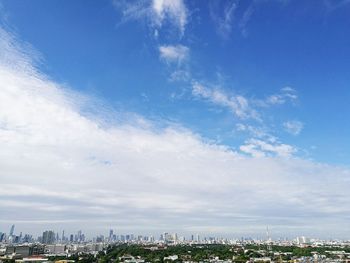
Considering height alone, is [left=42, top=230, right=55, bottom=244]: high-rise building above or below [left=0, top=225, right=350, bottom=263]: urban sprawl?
above

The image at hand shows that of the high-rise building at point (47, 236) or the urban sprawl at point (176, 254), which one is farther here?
the high-rise building at point (47, 236)

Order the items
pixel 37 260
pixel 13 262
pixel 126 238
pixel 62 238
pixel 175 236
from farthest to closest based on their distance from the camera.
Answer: pixel 126 238
pixel 62 238
pixel 175 236
pixel 37 260
pixel 13 262

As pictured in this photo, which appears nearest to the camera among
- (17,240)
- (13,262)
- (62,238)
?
(13,262)

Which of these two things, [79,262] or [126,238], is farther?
[126,238]

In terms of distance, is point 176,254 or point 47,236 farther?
point 47,236

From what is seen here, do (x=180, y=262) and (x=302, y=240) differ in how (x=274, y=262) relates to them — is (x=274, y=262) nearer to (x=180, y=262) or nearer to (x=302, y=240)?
(x=180, y=262)

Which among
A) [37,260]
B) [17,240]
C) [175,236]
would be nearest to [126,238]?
[175,236]

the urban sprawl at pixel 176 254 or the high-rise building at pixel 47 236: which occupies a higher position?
the high-rise building at pixel 47 236

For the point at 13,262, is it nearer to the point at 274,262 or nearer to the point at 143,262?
the point at 143,262

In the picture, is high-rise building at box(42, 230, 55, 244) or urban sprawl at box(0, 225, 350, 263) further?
high-rise building at box(42, 230, 55, 244)

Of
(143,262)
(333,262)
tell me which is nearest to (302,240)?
(333,262)
